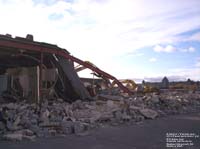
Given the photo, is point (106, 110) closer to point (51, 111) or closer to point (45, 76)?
point (51, 111)

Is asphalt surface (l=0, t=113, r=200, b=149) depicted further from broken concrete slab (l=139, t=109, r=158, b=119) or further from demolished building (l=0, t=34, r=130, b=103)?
demolished building (l=0, t=34, r=130, b=103)

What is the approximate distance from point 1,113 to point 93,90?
11966 millimetres

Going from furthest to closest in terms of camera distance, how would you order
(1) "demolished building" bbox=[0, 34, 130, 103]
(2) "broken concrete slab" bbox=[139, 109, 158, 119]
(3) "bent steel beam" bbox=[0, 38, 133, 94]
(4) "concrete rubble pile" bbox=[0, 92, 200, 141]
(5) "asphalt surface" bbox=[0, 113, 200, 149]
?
1. (1) "demolished building" bbox=[0, 34, 130, 103]
2. (3) "bent steel beam" bbox=[0, 38, 133, 94]
3. (2) "broken concrete slab" bbox=[139, 109, 158, 119]
4. (4) "concrete rubble pile" bbox=[0, 92, 200, 141]
5. (5) "asphalt surface" bbox=[0, 113, 200, 149]

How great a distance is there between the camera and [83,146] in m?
7.71

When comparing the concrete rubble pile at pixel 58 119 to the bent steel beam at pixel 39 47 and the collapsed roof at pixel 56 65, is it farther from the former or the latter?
the bent steel beam at pixel 39 47

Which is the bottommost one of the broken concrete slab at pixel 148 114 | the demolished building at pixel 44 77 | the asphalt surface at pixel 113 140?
the asphalt surface at pixel 113 140

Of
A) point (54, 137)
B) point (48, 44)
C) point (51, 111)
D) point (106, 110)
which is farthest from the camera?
point (48, 44)

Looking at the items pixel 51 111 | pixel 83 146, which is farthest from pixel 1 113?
pixel 83 146

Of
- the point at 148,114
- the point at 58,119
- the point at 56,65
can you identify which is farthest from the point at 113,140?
the point at 56,65

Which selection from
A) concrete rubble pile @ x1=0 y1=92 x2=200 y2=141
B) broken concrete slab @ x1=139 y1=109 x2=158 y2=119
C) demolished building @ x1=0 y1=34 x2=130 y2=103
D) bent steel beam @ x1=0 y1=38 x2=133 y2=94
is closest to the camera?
concrete rubble pile @ x1=0 y1=92 x2=200 y2=141

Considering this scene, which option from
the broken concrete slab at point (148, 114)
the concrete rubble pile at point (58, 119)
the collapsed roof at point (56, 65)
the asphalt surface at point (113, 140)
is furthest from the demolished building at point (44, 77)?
the asphalt surface at point (113, 140)

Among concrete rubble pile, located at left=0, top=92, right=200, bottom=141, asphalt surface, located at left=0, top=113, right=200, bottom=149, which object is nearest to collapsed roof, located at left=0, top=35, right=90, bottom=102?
concrete rubble pile, located at left=0, top=92, right=200, bottom=141

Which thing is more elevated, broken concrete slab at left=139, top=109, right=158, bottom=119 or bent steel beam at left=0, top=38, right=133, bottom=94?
bent steel beam at left=0, top=38, right=133, bottom=94

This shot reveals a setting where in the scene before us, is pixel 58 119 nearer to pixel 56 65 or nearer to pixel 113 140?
pixel 113 140
